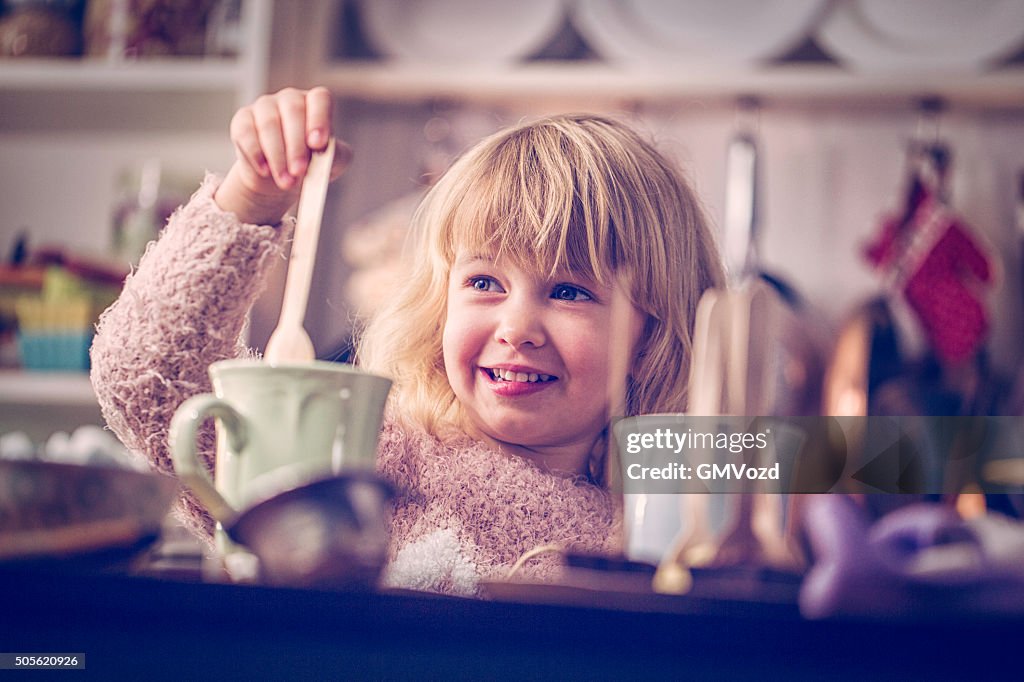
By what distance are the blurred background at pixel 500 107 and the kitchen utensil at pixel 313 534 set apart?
68 cm

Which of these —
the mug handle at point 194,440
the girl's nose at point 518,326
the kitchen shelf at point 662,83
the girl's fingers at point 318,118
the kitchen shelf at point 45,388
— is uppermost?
the kitchen shelf at point 662,83

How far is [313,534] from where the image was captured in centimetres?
30

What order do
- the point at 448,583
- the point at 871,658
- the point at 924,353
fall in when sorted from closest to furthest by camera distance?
the point at 871,658 < the point at 448,583 < the point at 924,353

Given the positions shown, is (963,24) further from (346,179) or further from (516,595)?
(516,595)

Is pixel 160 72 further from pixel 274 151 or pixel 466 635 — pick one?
pixel 466 635

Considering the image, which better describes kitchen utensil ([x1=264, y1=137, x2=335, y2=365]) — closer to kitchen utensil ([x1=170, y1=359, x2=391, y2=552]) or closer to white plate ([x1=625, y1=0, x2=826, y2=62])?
kitchen utensil ([x1=170, y1=359, x2=391, y2=552])

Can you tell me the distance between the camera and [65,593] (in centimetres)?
29

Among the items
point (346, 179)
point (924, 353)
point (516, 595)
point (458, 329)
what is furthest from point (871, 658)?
point (346, 179)

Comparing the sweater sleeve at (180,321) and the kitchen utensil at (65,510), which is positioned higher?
the sweater sleeve at (180,321)

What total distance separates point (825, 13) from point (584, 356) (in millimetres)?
756

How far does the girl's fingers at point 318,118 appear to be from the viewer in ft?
1.32

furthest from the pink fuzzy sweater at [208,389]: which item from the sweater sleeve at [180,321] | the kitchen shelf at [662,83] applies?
A: the kitchen shelf at [662,83]

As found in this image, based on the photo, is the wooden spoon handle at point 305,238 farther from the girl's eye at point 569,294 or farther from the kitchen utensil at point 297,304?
the girl's eye at point 569,294

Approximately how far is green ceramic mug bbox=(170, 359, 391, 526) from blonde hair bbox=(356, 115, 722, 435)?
0.09 meters
